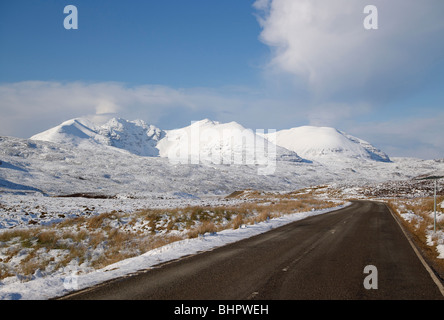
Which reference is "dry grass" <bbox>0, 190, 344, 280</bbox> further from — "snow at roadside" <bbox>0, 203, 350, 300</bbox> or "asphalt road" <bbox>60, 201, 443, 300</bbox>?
"asphalt road" <bbox>60, 201, 443, 300</bbox>

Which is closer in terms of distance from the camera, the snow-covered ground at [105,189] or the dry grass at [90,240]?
the snow-covered ground at [105,189]

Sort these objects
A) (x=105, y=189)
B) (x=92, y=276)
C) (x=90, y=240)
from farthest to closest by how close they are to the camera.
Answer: (x=105, y=189) → (x=90, y=240) → (x=92, y=276)

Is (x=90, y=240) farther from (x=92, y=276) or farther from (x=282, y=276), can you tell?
(x=282, y=276)

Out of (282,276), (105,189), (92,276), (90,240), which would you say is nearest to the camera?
(282,276)

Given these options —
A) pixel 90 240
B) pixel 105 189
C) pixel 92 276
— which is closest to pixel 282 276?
pixel 92 276

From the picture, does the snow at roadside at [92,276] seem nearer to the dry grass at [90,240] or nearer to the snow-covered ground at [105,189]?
the snow-covered ground at [105,189]

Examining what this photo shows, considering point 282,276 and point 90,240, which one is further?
point 90,240

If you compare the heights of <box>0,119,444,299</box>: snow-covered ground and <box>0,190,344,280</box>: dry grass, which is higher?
<box>0,119,444,299</box>: snow-covered ground

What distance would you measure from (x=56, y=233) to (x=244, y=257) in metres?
11.4

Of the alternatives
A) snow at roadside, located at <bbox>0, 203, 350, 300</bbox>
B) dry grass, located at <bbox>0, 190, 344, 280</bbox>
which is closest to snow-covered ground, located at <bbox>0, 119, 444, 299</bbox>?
snow at roadside, located at <bbox>0, 203, 350, 300</bbox>

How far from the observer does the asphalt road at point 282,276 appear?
5.94 meters

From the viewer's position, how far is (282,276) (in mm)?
7156

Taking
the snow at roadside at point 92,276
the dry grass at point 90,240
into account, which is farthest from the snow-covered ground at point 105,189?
the dry grass at point 90,240

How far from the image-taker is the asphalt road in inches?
234
